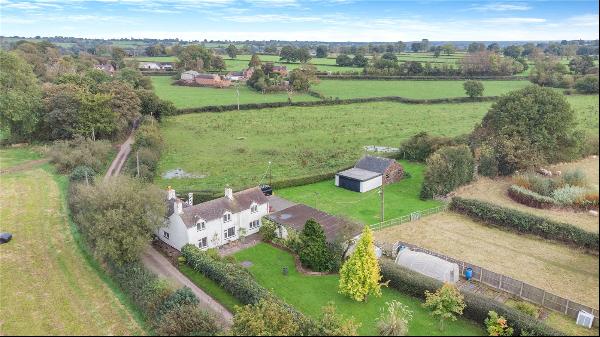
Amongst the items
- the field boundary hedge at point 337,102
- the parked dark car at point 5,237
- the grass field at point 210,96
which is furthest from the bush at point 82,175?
the grass field at point 210,96

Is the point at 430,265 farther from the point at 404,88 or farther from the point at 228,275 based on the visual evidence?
the point at 404,88

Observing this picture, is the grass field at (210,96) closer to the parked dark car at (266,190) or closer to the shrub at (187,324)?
the parked dark car at (266,190)

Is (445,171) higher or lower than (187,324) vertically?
higher

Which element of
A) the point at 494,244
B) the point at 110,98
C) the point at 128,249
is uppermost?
the point at 110,98

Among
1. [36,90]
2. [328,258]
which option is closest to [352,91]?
[36,90]

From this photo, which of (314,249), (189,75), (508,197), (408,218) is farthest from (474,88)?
(314,249)

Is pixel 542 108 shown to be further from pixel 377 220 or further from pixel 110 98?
pixel 110 98

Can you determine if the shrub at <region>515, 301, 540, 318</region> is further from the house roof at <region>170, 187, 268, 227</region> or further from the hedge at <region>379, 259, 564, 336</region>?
the house roof at <region>170, 187, 268, 227</region>

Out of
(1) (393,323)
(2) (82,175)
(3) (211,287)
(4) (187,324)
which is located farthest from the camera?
(2) (82,175)
